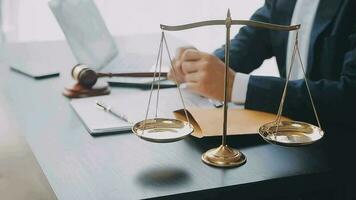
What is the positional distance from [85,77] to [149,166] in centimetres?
47

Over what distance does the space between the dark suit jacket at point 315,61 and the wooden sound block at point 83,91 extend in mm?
376

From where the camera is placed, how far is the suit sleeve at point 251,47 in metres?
1.64

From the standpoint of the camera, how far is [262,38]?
66.8 inches

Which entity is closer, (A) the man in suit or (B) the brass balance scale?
(B) the brass balance scale

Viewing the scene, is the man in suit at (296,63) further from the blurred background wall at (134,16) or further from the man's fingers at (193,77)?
the blurred background wall at (134,16)

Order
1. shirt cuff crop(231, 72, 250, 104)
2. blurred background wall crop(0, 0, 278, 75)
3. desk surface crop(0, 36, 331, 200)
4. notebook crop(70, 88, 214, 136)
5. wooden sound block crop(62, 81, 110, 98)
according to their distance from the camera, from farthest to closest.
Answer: blurred background wall crop(0, 0, 278, 75), wooden sound block crop(62, 81, 110, 98), shirt cuff crop(231, 72, 250, 104), notebook crop(70, 88, 214, 136), desk surface crop(0, 36, 331, 200)

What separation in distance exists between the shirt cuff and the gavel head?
35 cm

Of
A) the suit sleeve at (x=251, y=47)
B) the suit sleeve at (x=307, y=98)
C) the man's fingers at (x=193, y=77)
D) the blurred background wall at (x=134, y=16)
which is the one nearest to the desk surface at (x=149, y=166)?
the suit sleeve at (x=307, y=98)

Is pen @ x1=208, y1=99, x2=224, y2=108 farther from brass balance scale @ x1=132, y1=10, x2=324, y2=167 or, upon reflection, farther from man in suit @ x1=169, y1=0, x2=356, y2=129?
brass balance scale @ x1=132, y1=10, x2=324, y2=167

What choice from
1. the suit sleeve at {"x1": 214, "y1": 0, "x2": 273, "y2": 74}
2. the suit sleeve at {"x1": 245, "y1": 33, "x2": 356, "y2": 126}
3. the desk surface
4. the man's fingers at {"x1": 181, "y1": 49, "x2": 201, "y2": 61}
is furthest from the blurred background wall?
the desk surface

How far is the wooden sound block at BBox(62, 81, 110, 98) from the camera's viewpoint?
53.7 inches

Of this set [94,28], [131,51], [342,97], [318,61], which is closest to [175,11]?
[131,51]

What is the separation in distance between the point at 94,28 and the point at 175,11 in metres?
1.44

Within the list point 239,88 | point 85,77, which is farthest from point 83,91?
point 239,88
